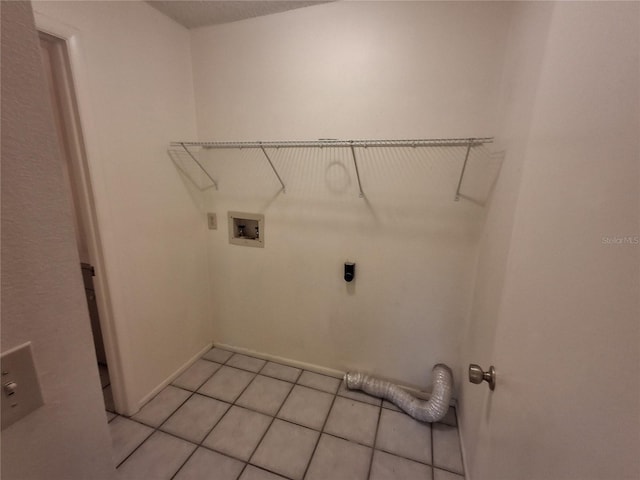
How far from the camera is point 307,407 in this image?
1752mm

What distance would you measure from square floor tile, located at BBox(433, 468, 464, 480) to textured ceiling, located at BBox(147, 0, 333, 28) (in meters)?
2.61

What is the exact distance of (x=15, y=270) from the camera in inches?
15.3

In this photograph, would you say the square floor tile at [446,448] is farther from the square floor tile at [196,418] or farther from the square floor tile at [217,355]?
the square floor tile at [217,355]

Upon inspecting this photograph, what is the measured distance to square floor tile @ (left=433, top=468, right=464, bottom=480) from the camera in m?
1.35

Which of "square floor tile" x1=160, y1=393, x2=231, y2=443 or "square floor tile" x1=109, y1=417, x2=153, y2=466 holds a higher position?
"square floor tile" x1=109, y1=417, x2=153, y2=466

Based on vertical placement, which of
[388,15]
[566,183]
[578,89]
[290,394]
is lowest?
[290,394]

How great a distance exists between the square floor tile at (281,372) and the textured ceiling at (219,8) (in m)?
2.43

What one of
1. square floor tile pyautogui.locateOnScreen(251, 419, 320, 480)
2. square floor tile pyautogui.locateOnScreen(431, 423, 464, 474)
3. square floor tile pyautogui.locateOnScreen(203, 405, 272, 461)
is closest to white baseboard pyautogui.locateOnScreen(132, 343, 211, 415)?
square floor tile pyautogui.locateOnScreen(203, 405, 272, 461)

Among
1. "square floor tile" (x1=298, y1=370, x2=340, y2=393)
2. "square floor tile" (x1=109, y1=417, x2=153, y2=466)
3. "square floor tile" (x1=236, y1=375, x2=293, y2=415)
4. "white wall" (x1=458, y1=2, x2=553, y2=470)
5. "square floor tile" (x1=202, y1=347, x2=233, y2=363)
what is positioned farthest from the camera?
"square floor tile" (x1=202, y1=347, x2=233, y2=363)

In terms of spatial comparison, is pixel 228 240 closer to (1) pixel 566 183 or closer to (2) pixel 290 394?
(2) pixel 290 394

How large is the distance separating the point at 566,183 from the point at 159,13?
2200 millimetres

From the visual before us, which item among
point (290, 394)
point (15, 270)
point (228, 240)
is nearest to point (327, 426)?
point (290, 394)

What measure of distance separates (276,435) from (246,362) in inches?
28.6

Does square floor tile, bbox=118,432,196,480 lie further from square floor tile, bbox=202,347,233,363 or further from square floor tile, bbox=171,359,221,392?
square floor tile, bbox=202,347,233,363
